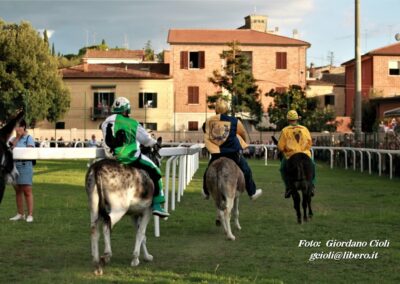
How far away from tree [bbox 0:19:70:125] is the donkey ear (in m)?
53.5

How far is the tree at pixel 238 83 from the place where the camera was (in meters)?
62.3

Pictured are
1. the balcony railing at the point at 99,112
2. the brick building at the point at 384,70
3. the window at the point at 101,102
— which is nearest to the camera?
the balcony railing at the point at 99,112

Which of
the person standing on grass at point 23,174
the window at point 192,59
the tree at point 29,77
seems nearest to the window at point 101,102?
the tree at point 29,77

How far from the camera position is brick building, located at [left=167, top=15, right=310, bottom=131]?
229 ft

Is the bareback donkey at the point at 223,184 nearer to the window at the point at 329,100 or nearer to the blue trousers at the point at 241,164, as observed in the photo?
the blue trousers at the point at 241,164

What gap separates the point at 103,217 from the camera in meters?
8.41

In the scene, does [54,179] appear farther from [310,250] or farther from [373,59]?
[373,59]

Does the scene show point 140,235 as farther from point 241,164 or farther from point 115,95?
point 115,95

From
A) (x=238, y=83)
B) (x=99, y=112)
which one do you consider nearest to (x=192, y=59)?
(x=238, y=83)

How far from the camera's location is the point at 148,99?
6850 cm

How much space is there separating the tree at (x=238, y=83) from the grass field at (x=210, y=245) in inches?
1777

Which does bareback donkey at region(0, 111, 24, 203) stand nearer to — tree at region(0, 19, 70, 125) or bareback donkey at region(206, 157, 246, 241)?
bareback donkey at region(206, 157, 246, 241)

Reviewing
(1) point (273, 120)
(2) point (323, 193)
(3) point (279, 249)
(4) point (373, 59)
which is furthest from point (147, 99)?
(3) point (279, 249)

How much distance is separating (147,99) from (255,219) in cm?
5561
